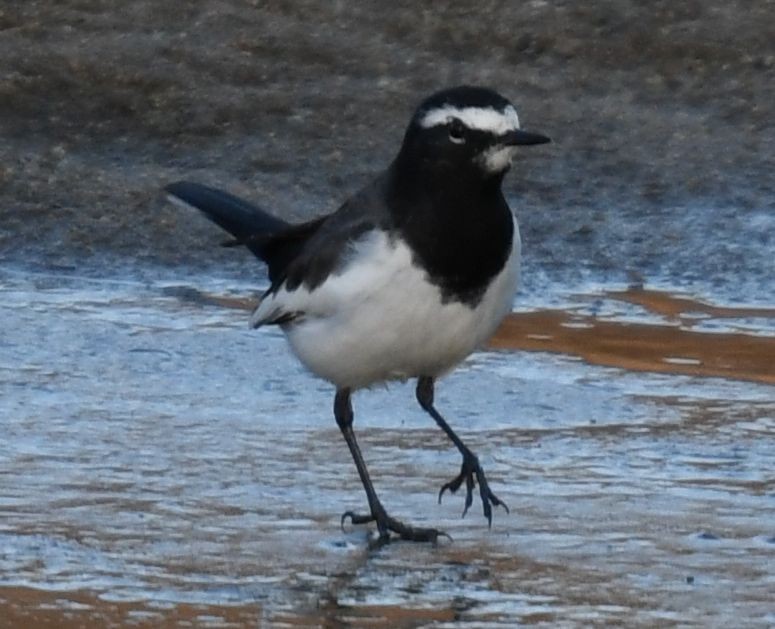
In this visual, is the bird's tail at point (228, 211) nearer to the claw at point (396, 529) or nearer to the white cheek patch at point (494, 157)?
the white cheek patch at point (494, 157)

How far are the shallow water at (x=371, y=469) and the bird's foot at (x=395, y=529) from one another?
33 mm

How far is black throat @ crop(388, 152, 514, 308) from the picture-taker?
553 centimetres

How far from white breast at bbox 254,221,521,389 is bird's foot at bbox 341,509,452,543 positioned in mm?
448

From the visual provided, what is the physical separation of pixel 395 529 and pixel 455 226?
769 mm

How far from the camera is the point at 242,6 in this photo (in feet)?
34.6

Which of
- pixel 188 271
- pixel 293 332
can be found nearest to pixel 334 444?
pixel 293 332

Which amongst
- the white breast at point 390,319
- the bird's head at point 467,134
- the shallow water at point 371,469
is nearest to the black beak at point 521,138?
the bird's head at point 467,134

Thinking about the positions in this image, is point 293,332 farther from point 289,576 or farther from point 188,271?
point 188,271

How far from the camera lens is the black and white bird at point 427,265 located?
5.52 metres

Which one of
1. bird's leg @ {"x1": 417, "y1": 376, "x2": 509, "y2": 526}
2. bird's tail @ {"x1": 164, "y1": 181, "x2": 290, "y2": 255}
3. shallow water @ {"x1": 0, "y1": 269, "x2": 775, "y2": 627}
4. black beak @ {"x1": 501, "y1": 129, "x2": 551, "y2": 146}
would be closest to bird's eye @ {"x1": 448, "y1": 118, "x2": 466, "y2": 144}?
black beak @ {"x1": 501, "y1": 129, "x2": 551, "y2": 146}

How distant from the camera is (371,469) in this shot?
19.2ft

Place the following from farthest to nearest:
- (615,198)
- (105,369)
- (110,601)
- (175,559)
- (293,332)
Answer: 1. (615,198)
2. (105,369)
3. (293,332)
4. (175,559)
5. (110,601)

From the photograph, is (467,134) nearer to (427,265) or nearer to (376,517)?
(427,265)

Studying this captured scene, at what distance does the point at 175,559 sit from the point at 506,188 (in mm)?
4231
